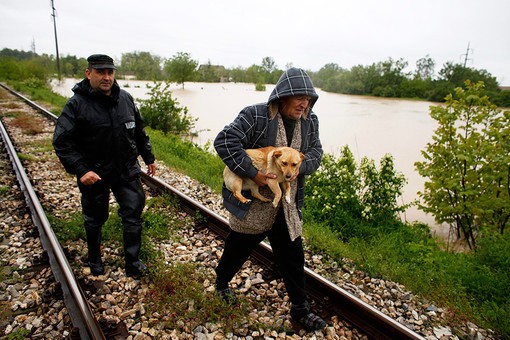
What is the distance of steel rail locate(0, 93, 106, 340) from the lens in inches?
97.3

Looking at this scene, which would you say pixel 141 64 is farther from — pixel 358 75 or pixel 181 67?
pixel 358 75

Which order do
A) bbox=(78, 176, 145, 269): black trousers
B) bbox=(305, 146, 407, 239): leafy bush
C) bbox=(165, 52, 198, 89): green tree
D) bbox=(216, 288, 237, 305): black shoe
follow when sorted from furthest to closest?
bbox=(165, 52, 198, 89): green tree < bbox=(305, 146, 407, 239): leafy bush < bbox=(78, 176, 145, 269): black trousers < bbox=(216, 288, 237, 305): black shoe

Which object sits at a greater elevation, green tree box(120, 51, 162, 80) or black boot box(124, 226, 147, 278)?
green tree box(120, 51, 162, 80)

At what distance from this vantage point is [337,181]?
5.44 metres

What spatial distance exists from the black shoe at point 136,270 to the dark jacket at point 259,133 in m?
1.39

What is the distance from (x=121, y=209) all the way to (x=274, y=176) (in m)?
1.79

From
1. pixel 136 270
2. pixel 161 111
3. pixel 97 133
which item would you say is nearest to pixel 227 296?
pixel 136 270

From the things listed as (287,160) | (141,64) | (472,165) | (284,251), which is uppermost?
(141,64)

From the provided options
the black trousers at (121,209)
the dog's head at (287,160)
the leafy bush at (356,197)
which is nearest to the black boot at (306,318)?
the dog's head at (287,160)

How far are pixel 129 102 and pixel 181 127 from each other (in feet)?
32.3

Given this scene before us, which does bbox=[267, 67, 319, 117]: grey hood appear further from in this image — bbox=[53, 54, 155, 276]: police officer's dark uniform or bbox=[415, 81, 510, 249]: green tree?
bbox=[415, 81, 510, 249]: green tree

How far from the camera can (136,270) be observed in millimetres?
3230

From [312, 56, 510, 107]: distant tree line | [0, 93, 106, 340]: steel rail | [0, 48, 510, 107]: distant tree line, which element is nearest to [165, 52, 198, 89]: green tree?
[0, 48, 510, 107]: distant tree line

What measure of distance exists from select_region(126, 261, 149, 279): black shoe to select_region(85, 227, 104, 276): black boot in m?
0.29
